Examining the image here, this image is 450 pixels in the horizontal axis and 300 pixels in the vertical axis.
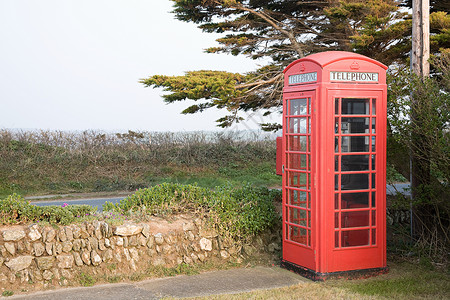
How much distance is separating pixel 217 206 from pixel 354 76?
2.90 meters

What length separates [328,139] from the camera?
639 cm

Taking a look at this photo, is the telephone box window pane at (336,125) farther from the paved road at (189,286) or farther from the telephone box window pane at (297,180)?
the paved road at (189,286)

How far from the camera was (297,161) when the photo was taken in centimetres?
679

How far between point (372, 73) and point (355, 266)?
2.76 metres

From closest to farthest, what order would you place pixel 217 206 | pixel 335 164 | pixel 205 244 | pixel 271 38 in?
pixel 335 164, pixel 205 244, pixel 217 206, pixel 271 38

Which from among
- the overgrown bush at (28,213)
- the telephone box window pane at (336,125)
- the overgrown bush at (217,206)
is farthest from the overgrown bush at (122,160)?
the telephone box window pane at (336,125)

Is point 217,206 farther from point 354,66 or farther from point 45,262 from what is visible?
point 354,66

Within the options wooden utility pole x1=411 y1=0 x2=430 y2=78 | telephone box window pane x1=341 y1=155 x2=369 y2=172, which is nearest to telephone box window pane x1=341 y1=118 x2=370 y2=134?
telephone box window pane x1=341 y1=155 x2=369 y2=172

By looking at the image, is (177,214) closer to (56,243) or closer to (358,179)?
(56,243)

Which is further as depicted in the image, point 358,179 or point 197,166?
point 197,166

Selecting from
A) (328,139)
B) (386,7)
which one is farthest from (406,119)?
(386,7)

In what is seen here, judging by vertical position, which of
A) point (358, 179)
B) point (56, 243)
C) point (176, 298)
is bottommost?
point (176, 298)

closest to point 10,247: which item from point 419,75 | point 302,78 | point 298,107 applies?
point 298,107

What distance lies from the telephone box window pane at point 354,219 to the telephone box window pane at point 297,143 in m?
1.09
